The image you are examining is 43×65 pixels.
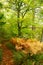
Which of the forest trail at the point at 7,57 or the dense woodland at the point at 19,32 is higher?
the dense woodland at the point at 19,32

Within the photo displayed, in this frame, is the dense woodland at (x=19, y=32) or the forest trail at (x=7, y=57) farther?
the dense woodland at (x=19, y=32)

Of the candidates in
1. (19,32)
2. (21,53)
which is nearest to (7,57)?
(21,53)

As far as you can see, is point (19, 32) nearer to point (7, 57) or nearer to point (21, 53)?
point (21, 53)

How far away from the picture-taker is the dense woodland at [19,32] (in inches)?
276

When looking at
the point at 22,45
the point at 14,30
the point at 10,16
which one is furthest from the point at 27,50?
the point at 10,16

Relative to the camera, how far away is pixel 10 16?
8641mm

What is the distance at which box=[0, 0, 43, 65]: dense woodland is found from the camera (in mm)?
7020

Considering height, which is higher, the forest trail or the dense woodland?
the dense woodland

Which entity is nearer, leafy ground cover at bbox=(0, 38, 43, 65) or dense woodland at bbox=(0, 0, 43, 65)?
leafy ground cover at bbox=(0, 38, 43, 65)

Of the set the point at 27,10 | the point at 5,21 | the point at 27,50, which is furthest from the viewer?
the point at 27,10

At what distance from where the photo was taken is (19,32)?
28.1ft

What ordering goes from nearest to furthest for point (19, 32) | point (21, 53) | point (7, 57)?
point (7, 57) → point (21, 53) → point (19, 32)

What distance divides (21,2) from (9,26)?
1410 mm

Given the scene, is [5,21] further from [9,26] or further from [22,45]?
[22,45]
